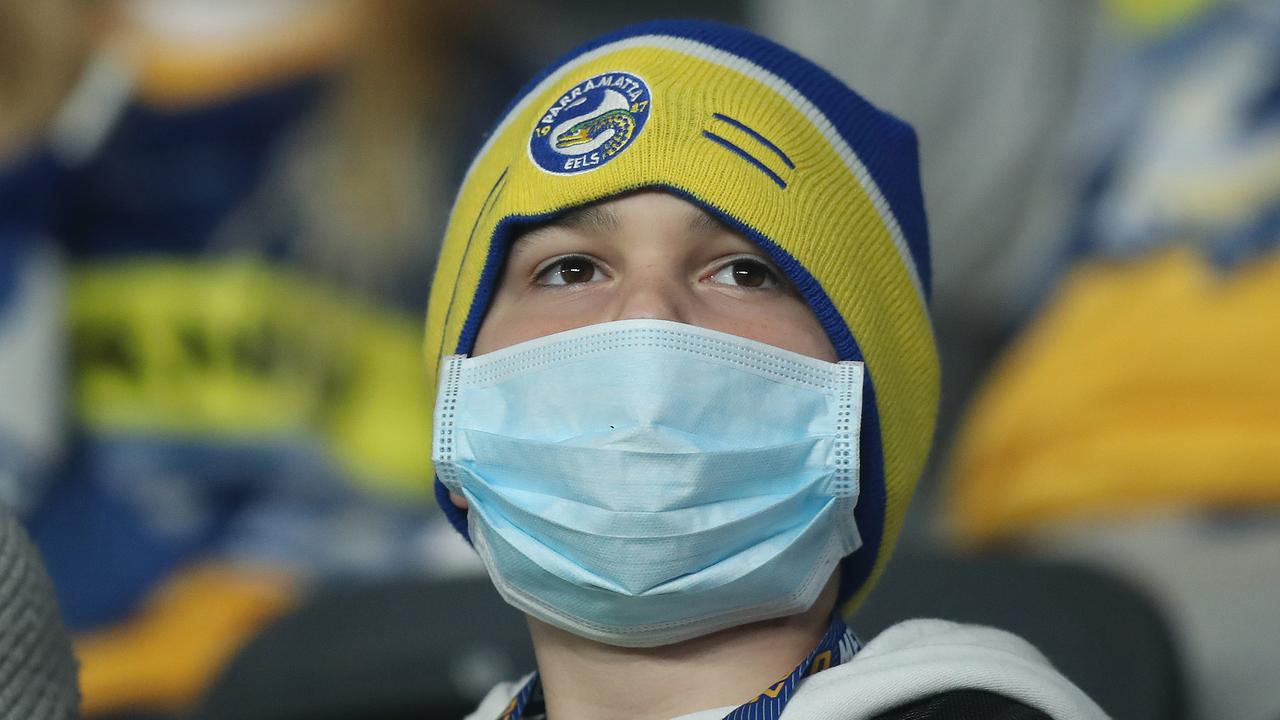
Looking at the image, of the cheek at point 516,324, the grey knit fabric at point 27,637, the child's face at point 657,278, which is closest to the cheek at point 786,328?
the child's face at point 657,278

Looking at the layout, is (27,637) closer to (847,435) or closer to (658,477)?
(658,477)

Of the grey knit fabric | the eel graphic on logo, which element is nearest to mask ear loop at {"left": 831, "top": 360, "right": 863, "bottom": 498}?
the eel graphic on logo

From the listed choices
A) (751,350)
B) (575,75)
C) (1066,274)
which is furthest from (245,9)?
(751,350)

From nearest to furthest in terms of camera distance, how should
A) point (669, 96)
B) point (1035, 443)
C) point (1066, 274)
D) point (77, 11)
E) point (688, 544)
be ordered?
point (688, 544), point (669, 96), point (1035, 443), point (1066, 274), point (77, 11)

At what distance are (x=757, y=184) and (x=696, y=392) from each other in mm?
171

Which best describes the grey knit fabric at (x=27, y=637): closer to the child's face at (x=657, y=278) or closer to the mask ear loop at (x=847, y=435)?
the child's face at (x=657, y=278)

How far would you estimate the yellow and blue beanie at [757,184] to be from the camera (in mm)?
1157

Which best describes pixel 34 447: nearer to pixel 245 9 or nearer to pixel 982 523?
pixel 245 9

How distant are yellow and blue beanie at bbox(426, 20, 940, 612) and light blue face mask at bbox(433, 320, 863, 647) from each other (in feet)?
0.23

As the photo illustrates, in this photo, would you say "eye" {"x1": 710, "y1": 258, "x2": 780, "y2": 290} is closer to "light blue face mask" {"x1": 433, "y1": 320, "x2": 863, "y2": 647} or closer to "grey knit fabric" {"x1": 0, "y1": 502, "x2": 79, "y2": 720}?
"light blue face mask" {"x1": 433, "y1": 320, "x2": 863, "y2": 647}

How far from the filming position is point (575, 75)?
1.25 m

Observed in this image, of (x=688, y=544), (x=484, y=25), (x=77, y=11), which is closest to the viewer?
(x=688, y=544)

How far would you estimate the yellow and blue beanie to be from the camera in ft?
3.80

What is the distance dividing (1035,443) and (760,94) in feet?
4.32
